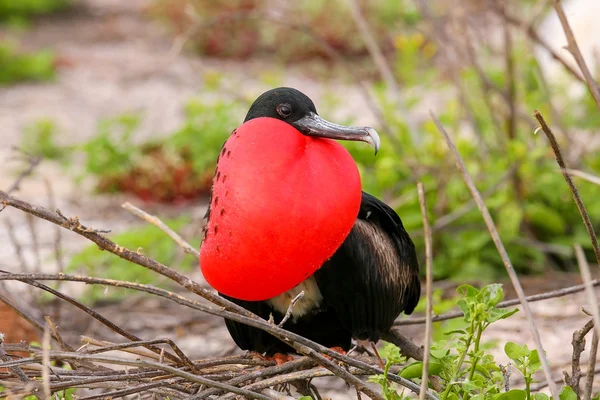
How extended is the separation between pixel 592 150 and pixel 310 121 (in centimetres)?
261

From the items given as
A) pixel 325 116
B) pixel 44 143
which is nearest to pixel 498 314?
pixel 325 116

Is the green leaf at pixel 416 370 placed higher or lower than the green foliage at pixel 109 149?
lower

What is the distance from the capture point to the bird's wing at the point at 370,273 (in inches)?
68.0

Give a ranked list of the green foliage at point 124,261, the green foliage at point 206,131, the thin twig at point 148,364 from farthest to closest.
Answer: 1. the green foliage at point 206,131
2. the green foliage at point 124,261
3. the thin twig at point 148,364

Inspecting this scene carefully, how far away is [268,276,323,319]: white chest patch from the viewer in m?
1.75

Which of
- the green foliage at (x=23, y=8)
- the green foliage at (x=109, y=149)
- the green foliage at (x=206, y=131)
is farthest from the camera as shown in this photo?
the green foliage at (x=23, y=8)

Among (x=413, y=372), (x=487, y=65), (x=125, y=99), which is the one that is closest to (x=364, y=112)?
(x=487, y=65)

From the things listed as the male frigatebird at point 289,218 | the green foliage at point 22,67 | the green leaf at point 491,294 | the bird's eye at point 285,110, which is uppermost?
the green foliage at point 22,67

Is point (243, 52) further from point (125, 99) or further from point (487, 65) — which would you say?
point (487, 65)

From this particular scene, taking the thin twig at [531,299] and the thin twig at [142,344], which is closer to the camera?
the thin twig at [142,344]

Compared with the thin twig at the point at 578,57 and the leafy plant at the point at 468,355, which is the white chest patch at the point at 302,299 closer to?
the leafy plant at the point at 468,355

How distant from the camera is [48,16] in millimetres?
9945

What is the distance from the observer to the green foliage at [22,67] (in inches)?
287

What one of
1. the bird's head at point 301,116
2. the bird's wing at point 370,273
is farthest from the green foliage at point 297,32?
the bird's head at point 301,116
